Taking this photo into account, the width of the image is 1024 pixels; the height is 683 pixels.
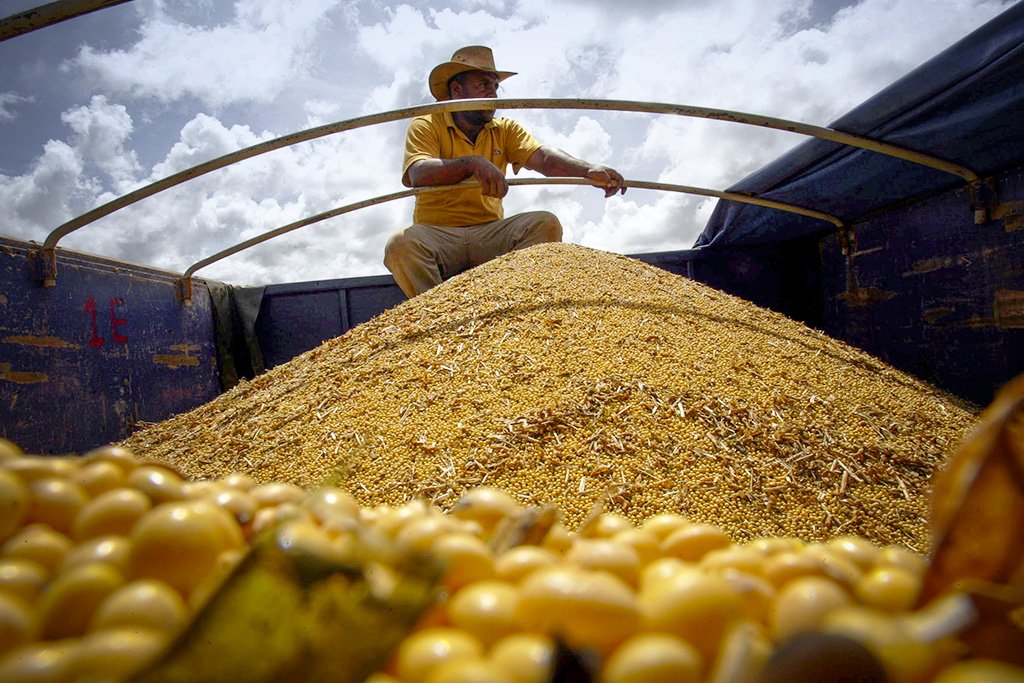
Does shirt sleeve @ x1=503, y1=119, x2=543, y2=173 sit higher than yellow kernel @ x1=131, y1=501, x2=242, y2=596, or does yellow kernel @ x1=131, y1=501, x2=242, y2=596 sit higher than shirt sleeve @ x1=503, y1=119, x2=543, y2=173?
shirt sleeve @ x1=503, y1=119, x2=543, y2=173

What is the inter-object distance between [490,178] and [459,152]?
961mm

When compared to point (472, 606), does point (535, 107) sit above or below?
above

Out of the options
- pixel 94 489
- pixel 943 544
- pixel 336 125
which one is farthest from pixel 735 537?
pixel 336 125

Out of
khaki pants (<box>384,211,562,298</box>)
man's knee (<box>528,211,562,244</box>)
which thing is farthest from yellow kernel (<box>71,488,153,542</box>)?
man's knee (<box>528,211,562,244</box>)

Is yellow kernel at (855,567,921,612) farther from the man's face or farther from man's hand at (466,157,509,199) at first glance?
the man's face

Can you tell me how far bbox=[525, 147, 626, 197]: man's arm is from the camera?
13.0 ft

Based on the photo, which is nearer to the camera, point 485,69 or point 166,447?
point 166,447

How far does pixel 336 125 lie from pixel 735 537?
2704 millimetres

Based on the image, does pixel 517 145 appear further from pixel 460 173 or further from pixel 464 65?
pixel 460 173

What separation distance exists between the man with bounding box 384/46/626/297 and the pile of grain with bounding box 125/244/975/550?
111 cm

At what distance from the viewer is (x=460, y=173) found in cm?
378

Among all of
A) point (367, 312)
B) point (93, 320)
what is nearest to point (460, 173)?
point (367, 312)

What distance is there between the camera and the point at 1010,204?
116 inches

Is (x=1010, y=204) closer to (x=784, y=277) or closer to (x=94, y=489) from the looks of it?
(x=784, y=277)
